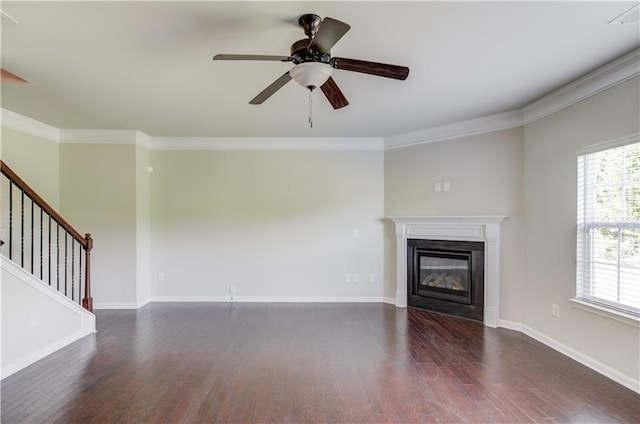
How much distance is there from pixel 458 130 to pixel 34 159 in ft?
18.9

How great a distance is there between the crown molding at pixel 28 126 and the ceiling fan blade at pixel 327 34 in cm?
413

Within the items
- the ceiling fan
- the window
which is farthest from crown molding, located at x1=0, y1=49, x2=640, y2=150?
the ceiling fan

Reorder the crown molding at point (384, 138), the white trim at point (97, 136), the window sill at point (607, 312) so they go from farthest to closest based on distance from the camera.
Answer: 1. the white trim at point (97, 136)
2. the crown molding at point (384, 138)
3. the window sill at point (607, 312)

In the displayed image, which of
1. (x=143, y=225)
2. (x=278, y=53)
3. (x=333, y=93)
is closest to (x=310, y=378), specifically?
(x=333, y=93)

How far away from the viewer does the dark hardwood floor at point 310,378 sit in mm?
2148

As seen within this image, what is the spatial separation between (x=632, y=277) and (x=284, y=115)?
372 cm

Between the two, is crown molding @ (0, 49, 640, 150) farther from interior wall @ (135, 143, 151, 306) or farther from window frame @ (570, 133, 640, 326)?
window frame @ (570, 133, 640, 326)

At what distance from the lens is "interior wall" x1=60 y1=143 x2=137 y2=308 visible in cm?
458

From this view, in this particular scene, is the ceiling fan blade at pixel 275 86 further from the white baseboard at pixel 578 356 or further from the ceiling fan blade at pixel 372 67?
the white baseboard at pixel 578 356

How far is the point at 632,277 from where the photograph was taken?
2.54 m

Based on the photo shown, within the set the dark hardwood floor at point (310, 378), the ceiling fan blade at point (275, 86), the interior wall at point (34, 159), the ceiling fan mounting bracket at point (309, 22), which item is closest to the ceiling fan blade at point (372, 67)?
the ceiling fan mounting bracket at point (309, 22)

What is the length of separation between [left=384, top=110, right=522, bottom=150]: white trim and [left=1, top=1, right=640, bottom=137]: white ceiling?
20 centimetres

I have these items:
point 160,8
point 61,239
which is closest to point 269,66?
point 160,8

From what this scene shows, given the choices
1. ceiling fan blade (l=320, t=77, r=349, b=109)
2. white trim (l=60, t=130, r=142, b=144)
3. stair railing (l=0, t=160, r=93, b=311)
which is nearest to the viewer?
ceiling fan blade (l=320, t=77, r=349, b=109)
